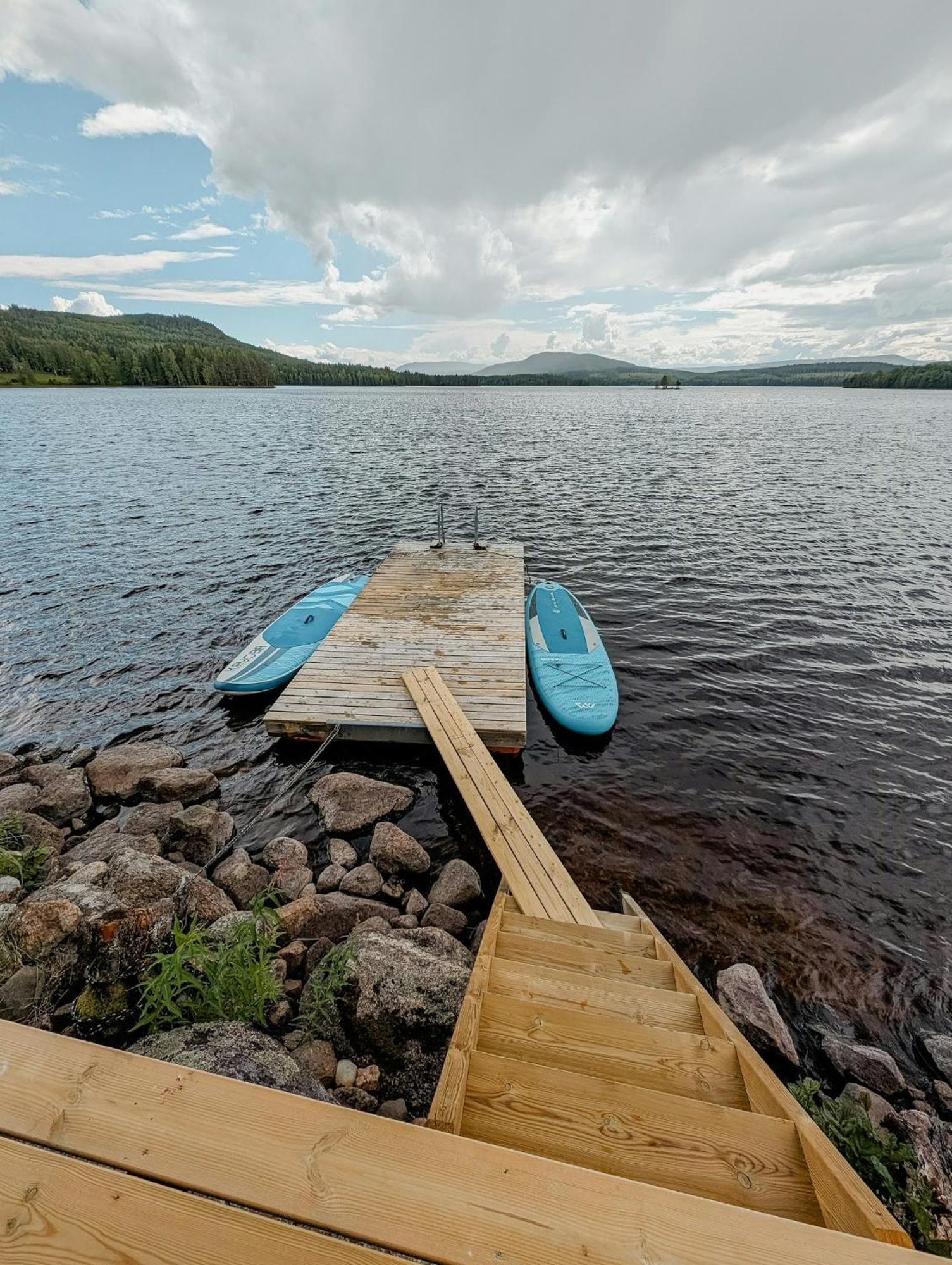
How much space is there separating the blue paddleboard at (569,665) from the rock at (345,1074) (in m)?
6.14

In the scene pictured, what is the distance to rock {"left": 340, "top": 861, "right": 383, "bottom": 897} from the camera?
6406mm

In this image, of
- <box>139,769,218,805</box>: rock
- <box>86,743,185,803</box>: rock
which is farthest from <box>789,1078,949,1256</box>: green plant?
<box>86,743,185,803</box>: rock

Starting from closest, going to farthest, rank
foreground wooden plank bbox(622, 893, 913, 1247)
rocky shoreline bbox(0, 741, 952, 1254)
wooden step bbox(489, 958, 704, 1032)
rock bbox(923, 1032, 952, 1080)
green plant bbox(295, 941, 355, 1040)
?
foreground wooden plank bbox(622, 893, 913, 1247) < wooden step bbox(489, 958, 704, 1032) < rocky shoreline bbox(0, 741, 952, 1254) < green plant bbox(295, 941, 355, 1040) < rock bbox(923, 1032, 952, 1080)

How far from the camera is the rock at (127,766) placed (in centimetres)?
808

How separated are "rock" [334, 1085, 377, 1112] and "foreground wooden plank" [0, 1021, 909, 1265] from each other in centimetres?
243

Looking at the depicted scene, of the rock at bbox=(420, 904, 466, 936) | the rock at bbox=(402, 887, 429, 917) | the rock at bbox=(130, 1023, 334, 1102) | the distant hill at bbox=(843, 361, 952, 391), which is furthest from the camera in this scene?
the distant hill at bbox=(843, 361, 952, 391)

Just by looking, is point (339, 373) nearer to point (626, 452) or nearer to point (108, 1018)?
point (626, 452)

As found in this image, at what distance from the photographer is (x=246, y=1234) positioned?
5.09ft

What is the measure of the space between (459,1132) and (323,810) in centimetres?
572

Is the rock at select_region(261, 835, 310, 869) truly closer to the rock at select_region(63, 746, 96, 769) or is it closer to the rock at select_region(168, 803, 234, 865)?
the rock at select_region(168, 803, 234, 865)

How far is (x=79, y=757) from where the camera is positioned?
28.9ft

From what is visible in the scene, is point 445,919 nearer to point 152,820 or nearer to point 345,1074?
point 345,1074

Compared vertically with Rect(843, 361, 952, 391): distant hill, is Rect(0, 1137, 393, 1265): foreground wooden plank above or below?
below

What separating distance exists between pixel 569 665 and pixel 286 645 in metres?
5.89
